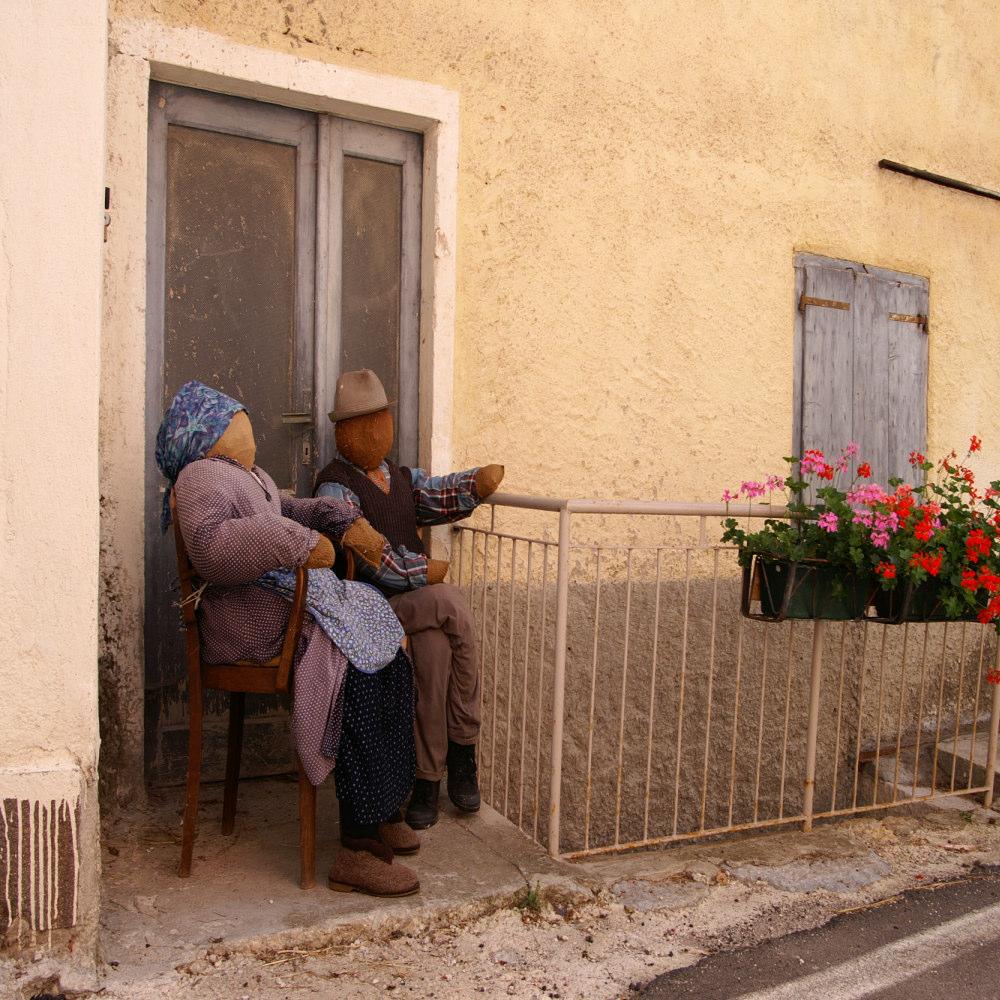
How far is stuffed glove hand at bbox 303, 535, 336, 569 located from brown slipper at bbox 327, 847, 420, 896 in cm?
82

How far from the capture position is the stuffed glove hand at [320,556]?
2869mm

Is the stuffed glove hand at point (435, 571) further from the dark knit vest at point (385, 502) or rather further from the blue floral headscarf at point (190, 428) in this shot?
the blue floral headscarf at point (190, 428)

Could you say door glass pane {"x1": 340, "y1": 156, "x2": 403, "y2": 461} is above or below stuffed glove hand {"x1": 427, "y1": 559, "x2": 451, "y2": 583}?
above

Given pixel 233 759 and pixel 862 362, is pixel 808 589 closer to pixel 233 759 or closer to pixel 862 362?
pixel 233 759

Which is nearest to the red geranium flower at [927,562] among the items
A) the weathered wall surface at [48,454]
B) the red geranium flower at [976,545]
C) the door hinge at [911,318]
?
the red geranium flower at [976,545]

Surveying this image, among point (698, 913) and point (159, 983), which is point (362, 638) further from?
point (698, 913)

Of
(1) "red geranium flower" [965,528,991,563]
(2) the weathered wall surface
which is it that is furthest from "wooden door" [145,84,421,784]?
(1) "red geranium flower" [965,528,991,563]

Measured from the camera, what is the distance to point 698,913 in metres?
3.08

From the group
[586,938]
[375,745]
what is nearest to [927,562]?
[586,938]

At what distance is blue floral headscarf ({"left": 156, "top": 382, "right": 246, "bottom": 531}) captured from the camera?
3.00 m

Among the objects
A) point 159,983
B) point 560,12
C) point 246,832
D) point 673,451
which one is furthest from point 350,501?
point 560,12

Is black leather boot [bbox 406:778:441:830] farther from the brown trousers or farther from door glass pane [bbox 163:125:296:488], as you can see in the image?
door glass pane [bbox 163:125:296:488]

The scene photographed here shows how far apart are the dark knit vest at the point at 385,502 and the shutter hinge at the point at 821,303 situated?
2.55 metres

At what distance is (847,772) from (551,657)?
2120 mm
